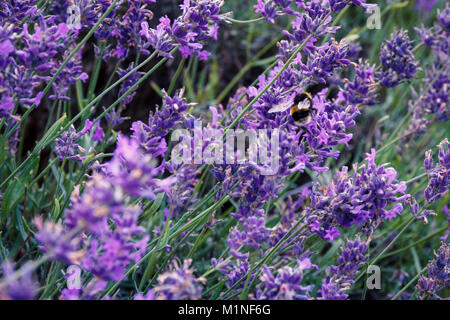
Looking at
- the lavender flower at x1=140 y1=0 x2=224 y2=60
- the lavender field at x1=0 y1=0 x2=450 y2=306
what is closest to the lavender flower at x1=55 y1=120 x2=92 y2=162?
the lavender field at x1=0 y1=0 x2=450 y2=306

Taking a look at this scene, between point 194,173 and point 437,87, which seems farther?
point 437,87

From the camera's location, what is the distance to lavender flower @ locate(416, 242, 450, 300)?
1521 millimetres

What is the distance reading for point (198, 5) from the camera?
1438 millimetres

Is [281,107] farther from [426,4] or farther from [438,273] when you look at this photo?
[426,4]

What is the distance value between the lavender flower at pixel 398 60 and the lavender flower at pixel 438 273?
2.53 ft

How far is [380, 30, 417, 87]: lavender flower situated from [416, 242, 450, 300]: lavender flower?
2.53 feet

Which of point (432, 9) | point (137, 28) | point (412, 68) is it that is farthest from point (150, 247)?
point (432, 9)

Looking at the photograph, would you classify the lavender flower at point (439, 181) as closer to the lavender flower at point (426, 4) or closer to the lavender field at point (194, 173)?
the lavender field at point (194, 173)

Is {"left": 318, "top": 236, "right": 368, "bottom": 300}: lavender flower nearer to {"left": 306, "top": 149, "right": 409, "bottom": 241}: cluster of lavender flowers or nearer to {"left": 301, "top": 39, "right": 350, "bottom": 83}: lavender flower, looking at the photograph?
{"left": 306, "top": 149, "right": 409, "bottom": 241}: cluster of lavender flowers

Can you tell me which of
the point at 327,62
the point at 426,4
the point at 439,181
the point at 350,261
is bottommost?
the point at 350,261

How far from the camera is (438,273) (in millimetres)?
1543

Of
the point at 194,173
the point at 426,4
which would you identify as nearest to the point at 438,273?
the point at 194,173

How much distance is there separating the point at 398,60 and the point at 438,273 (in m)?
0.91
